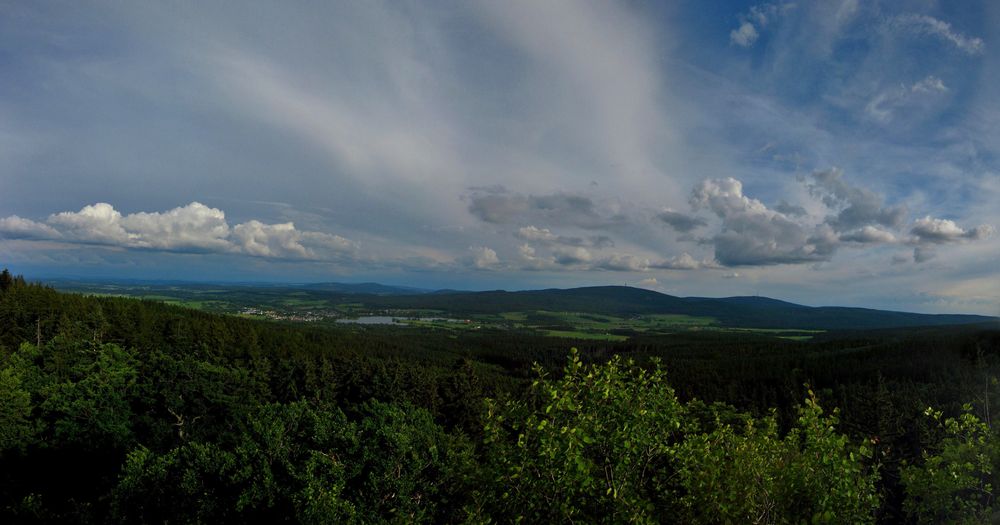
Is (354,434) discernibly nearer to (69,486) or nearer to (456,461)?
(456,461)

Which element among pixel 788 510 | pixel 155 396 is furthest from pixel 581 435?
pixel 155 396

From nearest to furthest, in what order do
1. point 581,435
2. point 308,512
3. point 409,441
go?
point 581,435 → point 308,512 → point 409,441

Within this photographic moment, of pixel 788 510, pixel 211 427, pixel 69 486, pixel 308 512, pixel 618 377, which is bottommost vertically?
pixel 69 486

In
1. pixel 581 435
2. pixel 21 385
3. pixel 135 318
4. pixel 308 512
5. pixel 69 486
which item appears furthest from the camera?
pixel 135 318

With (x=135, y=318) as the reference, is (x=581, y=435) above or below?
above

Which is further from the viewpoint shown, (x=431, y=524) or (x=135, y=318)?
(x=135, y=318)

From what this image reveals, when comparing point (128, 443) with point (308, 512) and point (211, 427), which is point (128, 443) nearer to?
point (211, 427)
